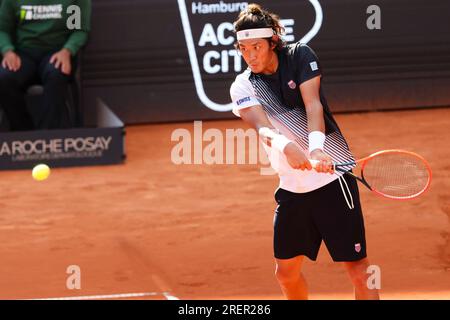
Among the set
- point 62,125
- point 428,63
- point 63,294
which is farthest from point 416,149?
point 63,294

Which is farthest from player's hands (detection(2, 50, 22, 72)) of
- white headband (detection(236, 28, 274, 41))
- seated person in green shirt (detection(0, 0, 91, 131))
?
white headband (detection(236, 28, 274, 41))

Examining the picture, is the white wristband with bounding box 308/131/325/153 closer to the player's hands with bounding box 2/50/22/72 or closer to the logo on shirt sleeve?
the logo on shirt sleeve

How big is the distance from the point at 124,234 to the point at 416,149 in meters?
2.72

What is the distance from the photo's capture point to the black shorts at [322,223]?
16.5ft

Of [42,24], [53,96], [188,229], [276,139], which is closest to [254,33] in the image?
[276,139]

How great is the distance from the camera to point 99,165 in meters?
9.05

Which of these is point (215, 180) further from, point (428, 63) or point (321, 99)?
point (321, 99)

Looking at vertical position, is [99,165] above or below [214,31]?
below

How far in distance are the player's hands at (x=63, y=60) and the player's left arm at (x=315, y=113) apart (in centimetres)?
431

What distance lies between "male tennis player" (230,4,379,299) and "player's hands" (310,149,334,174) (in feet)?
0.16

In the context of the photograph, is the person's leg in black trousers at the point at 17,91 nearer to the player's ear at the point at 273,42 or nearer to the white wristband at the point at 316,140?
the player's ear at the point at 273,42

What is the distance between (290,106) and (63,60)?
13.8ft

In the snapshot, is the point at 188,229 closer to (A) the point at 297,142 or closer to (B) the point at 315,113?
(A) the point at 297,142
